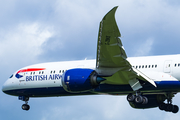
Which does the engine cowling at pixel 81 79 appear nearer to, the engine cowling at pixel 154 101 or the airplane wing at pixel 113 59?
the airplane wing at pixel 113 59

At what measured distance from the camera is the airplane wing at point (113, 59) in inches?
816

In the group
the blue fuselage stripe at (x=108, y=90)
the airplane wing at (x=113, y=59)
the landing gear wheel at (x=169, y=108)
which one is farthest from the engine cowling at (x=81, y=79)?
the landing gear wheel at (x=169, y=108)

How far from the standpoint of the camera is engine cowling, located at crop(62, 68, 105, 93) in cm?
2508

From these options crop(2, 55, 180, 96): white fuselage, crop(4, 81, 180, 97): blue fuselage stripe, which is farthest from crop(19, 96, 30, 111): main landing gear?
crop(2, 55, 180, 96): white fuselage

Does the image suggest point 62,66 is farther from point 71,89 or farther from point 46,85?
point 71,89

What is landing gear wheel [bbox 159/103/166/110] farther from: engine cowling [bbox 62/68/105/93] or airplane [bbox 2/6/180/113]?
engine cowling [bbox 62/68/105/93]

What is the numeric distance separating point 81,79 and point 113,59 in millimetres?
2702

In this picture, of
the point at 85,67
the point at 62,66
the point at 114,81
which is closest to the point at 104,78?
the point at 114,81

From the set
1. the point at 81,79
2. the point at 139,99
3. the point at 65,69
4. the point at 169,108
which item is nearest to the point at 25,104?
the point at 65,69

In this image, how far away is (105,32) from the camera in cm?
2112

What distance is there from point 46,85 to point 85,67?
321 cm

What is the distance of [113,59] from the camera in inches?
934

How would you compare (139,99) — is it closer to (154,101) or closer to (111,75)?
(111,75)

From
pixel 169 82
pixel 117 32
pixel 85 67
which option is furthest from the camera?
pixel 85 67
